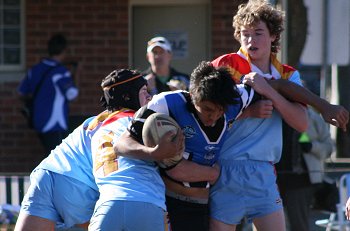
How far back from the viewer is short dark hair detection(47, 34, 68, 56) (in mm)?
10664

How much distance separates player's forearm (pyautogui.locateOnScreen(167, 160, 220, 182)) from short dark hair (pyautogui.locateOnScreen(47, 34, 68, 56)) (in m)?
6.28

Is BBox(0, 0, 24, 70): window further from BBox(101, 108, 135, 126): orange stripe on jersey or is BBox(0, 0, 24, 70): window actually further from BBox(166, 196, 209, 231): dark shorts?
BBox(166, 196, 209, 231): dark shorts

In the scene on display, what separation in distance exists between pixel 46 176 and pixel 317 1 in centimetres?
337

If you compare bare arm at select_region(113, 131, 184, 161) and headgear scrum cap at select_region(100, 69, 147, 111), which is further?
headgear scrum cap at select_region(100, 69, 147, 111)

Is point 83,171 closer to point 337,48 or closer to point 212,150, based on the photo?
point 212,150

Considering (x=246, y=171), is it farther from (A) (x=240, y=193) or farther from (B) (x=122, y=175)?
(B) (x=122, y=175)

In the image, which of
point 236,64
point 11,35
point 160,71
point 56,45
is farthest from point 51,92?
point 236,64

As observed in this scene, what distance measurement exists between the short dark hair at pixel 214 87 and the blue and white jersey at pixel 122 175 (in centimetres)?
44

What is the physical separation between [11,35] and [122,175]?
7552 millimetres

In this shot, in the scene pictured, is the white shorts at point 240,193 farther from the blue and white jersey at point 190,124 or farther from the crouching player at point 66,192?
the crouching player at point 66,192

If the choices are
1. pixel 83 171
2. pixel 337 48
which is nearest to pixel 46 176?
pixel 83 171

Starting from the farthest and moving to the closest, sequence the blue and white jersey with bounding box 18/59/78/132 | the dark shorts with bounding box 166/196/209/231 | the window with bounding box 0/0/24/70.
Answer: the window with bounding box 0/0/24/70 < the blue and white jersey with bounding box 18/59/78/132 < the dark shorts with bounding box 166/196/209/231

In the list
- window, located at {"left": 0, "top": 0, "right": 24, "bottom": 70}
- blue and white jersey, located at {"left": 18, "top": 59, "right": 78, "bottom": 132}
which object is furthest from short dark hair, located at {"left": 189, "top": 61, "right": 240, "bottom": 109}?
window, located at {"left": 0, "top": 0, "right": 24, "bottom": 70}

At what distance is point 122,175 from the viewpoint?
4445 mm
